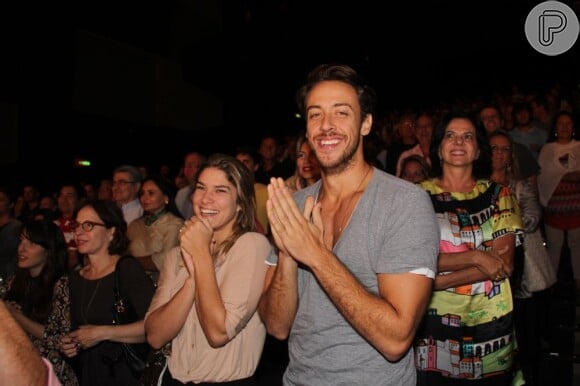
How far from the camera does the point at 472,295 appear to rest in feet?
9.01

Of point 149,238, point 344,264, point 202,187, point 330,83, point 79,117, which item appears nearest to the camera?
point 344,264

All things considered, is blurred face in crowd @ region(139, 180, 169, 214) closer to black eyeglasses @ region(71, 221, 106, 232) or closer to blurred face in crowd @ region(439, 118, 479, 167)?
black eyeglasses @ region(71, 221, 106, 232)

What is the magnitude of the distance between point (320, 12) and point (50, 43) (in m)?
6.16

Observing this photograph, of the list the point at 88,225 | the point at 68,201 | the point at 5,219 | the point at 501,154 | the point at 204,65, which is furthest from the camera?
the point at 204,65

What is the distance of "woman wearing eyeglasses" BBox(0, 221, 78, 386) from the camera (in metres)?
3.40

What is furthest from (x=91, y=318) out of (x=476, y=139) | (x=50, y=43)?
(x=50, y=43)

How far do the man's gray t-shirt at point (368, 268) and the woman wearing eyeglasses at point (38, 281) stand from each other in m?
2.03

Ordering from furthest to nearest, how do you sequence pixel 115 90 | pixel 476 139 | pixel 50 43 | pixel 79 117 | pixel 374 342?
pixel 115 90 → pixel 79 117 → pixel 50 43 → pixel 476 139 → pixel 374 342

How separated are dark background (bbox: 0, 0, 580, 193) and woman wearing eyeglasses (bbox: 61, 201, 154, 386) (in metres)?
6.94

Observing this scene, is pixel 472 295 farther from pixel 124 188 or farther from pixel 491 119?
pixel 124 188

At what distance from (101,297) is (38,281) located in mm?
850

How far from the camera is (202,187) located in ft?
8.98

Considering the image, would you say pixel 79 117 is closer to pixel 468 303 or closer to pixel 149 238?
pixel 149 238

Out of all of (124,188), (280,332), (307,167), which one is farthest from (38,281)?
(280,332)
